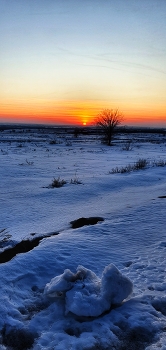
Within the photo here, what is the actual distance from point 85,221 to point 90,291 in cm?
235

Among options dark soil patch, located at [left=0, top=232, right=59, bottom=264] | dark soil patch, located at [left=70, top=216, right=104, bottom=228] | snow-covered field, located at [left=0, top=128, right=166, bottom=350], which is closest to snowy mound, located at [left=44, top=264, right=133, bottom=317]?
snow-covered field, located at [left=0, top=128, right=166, bottom=350]

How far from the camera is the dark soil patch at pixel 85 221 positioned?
4.73 m

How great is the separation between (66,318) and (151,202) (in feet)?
A: 12.9

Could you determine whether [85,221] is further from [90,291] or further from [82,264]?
[90,291]

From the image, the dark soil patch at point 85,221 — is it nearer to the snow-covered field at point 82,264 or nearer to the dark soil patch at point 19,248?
A: the snow-covered field at point 82,264

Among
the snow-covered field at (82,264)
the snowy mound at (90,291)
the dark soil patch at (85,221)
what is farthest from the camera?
the dark soil patch at (85,221)

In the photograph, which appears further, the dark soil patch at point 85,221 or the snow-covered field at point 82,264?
the dark soil patch at point 85,221

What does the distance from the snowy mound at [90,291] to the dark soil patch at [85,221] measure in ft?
6.66

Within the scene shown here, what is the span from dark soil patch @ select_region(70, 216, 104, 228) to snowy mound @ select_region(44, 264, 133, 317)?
2.03 m

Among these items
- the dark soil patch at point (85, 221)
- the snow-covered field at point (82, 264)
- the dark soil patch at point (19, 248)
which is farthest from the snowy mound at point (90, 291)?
the dark soil patch at point (85, 221)

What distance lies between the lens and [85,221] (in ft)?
16.0

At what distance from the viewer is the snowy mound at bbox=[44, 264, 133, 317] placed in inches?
94.3

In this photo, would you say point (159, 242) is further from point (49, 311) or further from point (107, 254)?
point (49, 311)

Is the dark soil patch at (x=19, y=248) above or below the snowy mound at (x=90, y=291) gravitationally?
below
